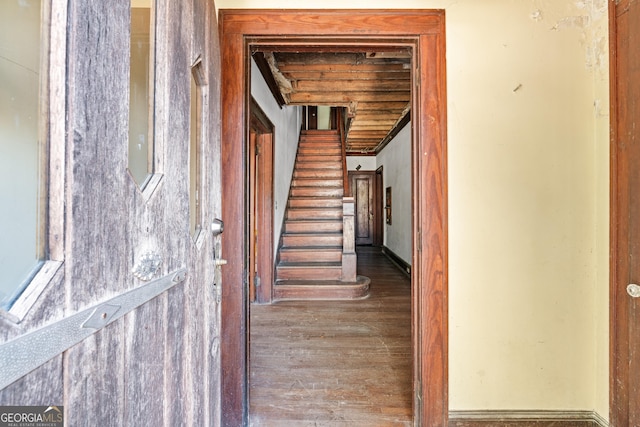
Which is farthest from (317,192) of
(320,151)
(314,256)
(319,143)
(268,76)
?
(268,76)

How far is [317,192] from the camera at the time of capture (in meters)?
5.46

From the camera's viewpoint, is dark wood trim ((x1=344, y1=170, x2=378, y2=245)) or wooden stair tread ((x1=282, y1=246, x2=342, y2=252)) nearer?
wooden stair tread ((x1=282, y1=246, x2=342, y2=252))

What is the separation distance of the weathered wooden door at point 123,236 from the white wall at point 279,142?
2353mm

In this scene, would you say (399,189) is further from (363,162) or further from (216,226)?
(216,226)

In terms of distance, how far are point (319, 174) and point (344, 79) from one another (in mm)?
2520

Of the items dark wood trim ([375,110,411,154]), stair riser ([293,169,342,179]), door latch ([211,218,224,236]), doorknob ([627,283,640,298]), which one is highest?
dark wood trim ([375,110,411,154])

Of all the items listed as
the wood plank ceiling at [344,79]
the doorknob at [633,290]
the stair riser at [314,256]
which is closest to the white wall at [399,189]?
the wood plank ceiling at [344,79]

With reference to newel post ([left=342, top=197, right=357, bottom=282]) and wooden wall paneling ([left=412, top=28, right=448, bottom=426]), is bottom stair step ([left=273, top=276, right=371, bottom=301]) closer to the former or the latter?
newel post ([left=342, top=197, right=357, bottom=282])

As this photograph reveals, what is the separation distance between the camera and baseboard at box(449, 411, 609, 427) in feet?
4.74

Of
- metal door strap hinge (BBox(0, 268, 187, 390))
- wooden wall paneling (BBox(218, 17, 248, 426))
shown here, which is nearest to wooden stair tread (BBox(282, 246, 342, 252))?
wooden wall paneling (BBox(218, 17, 248, 426))

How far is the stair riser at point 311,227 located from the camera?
15.9 feet

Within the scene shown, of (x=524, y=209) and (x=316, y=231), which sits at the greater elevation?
(x=524, y=209)

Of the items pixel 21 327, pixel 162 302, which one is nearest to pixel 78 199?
pixel 21 327

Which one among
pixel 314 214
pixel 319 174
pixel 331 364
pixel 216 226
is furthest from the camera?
pixel 319 174
